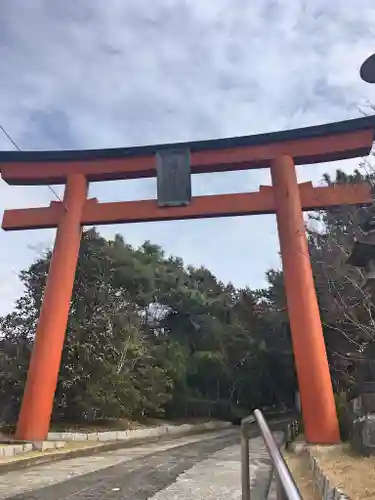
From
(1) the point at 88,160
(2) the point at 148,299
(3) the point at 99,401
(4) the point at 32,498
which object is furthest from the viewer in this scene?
(2) the point at 148,299

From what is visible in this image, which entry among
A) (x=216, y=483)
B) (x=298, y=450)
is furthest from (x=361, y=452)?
(x=298, y=450)

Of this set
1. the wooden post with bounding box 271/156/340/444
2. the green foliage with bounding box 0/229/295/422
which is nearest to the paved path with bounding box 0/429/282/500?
the wooden post with bounding box 271/156/340/444

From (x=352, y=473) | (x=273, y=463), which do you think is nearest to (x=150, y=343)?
(x=352, y=473)

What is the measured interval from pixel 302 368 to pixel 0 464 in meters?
5.54

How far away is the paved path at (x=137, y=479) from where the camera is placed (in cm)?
570

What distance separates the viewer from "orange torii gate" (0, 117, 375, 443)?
33.4 ft

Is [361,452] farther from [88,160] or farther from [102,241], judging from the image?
[102,241]

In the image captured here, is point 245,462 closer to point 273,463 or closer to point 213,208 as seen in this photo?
point 273,463

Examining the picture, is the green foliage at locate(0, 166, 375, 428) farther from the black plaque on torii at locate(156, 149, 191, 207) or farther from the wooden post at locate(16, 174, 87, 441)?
the black plaque on torii at locate(156, 149, 191, 207)

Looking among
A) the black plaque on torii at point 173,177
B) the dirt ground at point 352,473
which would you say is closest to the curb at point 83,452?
the dirt ground at point 352,473

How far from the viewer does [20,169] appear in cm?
1236

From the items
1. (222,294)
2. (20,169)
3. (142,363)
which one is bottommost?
(142,363)

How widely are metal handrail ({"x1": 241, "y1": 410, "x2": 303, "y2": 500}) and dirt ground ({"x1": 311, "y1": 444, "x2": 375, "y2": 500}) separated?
81cm

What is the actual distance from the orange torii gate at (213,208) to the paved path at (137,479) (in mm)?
1918
